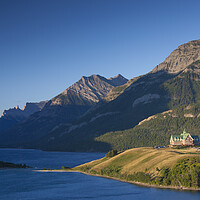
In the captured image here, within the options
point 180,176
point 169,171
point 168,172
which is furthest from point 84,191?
point 180,176

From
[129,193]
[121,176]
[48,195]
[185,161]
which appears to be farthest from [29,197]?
[185,161]

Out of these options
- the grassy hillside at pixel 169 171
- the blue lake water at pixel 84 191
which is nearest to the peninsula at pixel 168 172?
the grassy hillside at pixel 169 171

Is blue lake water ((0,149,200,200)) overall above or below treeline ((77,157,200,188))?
below

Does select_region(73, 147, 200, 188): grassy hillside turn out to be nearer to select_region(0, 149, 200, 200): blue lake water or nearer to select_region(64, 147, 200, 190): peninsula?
select_region(64, 147, 200, 190): peninsula

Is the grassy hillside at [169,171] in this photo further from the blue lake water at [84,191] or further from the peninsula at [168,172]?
the blue lake water at [84,191]

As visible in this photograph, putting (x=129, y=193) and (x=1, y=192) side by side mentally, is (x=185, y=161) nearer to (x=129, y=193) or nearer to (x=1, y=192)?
(x=129, y=193)

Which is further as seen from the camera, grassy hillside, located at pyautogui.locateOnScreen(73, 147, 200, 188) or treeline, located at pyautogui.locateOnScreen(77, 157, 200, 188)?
grassy hillside, located at pyautogui.locateOnScreen(73, 147, 200, 188)

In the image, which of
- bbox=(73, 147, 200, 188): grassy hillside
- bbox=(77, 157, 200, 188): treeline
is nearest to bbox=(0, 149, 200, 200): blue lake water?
bbox=(77, 157, 200, 188): treeline

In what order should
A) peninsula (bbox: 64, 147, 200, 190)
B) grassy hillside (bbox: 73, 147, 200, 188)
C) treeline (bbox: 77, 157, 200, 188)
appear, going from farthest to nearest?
grassy hillside (bbox: 73, 147, 200, 188) < peninsula (bbox: 64, 147, 200, 190) < treeline (bbox: 77, 157, 200, 188)

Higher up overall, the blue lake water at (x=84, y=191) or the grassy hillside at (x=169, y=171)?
the grassy hillside at (x=169, y=171)

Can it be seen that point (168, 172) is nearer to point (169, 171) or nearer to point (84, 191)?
point (169, 171)

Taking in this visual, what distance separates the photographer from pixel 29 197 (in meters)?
160

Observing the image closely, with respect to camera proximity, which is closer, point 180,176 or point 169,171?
point 180,176

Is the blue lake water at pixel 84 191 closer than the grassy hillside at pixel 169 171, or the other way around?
the blue lake water at pixel 84 191
